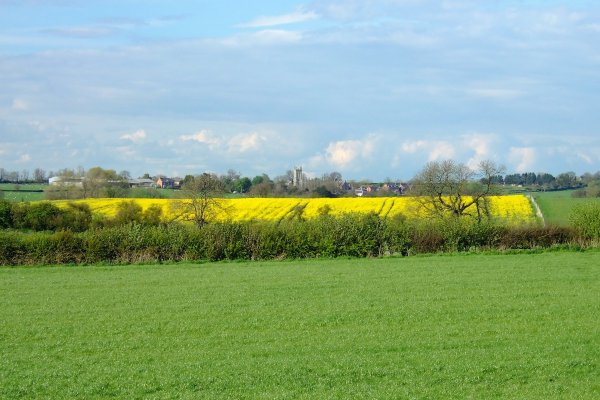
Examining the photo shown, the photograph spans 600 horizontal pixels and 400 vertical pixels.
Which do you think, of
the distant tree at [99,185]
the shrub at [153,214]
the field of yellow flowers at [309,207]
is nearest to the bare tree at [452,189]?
the field of yellow flowers at [309,207]

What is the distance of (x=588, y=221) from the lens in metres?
44.3

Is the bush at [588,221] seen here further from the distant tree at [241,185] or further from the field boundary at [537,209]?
the distant tree at [241,185]

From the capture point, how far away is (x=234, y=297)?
76.7 ft

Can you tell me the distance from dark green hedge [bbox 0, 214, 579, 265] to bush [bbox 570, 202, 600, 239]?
27.9 inches

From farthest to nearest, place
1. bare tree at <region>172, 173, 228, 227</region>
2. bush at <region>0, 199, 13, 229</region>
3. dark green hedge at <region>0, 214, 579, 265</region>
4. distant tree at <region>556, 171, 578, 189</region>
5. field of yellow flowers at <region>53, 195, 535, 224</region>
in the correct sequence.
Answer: distant tree at <region>556, 171, 578, 189</region>
field of yellow flowers at <region>53, 195, 535, 224</region>
bare tree at <region>172, 173, 228, 227</region>
bush at <region>0, 199, 13, 229</region>
dark green hedge at <region>0, 214, 579, 265</region>

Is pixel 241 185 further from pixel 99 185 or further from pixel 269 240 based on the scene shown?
pixel 269 240

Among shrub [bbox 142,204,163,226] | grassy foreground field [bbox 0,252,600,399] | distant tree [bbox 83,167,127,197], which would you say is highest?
distant tree [bbox 83,167,127,197]

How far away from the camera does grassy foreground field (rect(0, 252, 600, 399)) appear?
11.6m

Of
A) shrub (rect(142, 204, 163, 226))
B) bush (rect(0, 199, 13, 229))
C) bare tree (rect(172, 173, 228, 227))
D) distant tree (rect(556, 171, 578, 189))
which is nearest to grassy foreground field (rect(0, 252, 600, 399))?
bare tree (rect(172, 173, 228, 227))

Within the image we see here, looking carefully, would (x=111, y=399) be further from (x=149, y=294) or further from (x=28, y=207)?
(x=28, y=207)

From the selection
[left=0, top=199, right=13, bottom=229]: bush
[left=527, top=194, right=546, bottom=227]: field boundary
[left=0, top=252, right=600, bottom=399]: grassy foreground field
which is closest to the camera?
[left=0, top=252, right=600, bottom=399]: grassy foreground field

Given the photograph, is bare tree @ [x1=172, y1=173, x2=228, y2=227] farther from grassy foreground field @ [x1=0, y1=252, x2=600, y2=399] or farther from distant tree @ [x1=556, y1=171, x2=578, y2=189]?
distant tree @ [x1=556, y1=171, x2=578, y2=189]

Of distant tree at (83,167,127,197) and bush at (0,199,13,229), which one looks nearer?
bush at (0,199,13,229)

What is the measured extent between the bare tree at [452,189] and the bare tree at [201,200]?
1752cm
